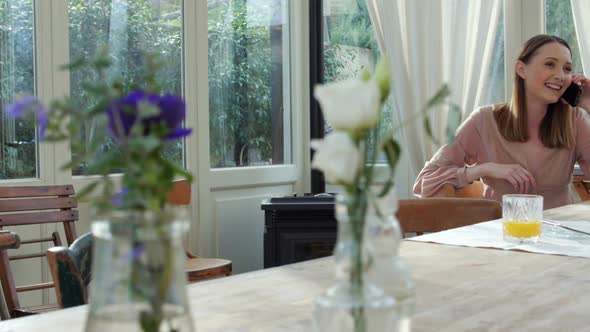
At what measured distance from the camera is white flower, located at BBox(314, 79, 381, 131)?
542mm

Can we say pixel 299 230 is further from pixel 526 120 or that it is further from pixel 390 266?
pixel 390 266

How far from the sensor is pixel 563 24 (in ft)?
14.5

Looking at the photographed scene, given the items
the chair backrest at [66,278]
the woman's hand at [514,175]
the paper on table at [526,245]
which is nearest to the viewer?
the chair backrest at [66,278]

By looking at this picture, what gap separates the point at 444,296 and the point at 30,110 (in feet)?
2.81

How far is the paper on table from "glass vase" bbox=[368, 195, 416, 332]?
1.11m

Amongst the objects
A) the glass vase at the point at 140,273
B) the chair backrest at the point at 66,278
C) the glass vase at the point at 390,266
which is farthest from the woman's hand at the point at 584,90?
the glass vase at the point at 140,273

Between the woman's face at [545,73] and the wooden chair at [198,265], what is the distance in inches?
58.3

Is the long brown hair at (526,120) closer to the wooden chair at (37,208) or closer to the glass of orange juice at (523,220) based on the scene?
the glass of orange juice at (523,220)

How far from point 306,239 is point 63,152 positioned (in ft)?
4.19

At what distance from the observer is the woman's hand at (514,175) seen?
2914 mm

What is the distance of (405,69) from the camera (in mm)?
4578

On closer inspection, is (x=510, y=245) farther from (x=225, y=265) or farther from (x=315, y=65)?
(x=315, y=65)

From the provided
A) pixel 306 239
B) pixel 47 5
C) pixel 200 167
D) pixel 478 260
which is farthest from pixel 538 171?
pixel 47 5

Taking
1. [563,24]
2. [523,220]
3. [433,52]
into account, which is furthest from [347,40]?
[523,220]
